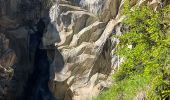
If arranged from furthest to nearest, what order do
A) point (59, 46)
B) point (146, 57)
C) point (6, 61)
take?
point (59, 46), point (6, 61), point (146, 57)

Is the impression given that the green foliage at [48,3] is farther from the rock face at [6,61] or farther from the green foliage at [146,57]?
the green foliage at [146,57]

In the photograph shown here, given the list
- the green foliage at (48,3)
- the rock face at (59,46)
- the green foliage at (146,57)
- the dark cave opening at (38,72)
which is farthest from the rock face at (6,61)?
the green foliage at (146,57)

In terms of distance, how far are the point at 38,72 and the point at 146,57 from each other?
36864 millimetres

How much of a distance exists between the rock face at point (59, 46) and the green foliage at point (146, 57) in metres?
17.7

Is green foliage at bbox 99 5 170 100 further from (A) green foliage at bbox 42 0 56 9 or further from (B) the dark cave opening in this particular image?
(A) green foliage at bbox 42 0 56 9

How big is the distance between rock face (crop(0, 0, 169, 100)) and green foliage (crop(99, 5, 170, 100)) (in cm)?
1773

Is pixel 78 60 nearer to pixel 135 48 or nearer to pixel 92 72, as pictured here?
pixel 92 72

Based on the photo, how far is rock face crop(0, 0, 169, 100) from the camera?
45.7 meters

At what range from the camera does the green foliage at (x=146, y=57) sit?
18156mm

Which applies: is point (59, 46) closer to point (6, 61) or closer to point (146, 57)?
point (6, 61)

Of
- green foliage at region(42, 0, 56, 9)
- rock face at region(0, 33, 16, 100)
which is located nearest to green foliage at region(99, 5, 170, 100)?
rock face at region(0, 33, 16, 100)

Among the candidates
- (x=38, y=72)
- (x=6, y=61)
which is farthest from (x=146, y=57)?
(x=38, y=72)

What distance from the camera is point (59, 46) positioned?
168 feet

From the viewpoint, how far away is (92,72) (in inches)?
1816
